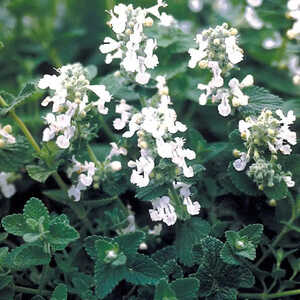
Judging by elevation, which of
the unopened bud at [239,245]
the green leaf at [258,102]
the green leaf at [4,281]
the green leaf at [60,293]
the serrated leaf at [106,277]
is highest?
the green leaf at [258,102]

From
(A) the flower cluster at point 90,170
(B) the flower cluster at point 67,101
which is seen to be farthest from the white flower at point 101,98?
(A) the flower cluster at point 90,170

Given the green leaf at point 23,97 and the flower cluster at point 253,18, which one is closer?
the green leaf at point 23,97

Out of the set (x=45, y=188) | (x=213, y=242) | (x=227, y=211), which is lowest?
(x=45, y=188)

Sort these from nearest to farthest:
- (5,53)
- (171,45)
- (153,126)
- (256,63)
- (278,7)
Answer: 1. (153,126)
2. (171,45)
3. (278,7)
4. (256,63)
5. (5,53)

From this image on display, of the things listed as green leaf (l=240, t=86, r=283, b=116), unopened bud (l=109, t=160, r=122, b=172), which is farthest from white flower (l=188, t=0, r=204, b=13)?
unopened bud (l=109, t=160, r=122, b=172)

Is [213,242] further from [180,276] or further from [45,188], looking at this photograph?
[45,188]

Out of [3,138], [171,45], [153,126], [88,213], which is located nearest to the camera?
[153,126]

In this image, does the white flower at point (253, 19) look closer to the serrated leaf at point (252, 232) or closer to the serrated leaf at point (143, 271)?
the serrated leaf at point (252, 232)

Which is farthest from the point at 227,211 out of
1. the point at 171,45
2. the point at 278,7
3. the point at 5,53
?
the point at 5,53
